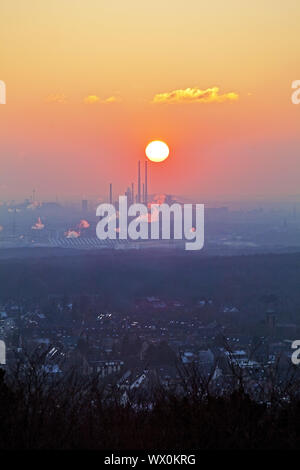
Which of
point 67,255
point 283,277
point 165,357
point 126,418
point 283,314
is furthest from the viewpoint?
point 67,255

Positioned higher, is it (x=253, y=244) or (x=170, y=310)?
(x=253, y=244)

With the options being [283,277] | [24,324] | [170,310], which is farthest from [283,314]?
[24,324]

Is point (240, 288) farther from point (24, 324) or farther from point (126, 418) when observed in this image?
point (126, 418)

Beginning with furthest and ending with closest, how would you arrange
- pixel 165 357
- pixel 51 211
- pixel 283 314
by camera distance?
pixel 51 211
pixel 283 314
pixel 165 357

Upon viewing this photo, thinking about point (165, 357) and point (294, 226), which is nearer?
point (165, 357)
